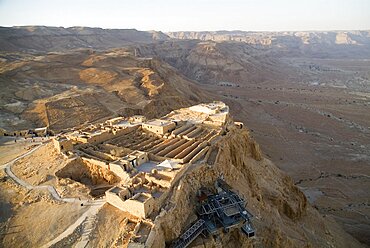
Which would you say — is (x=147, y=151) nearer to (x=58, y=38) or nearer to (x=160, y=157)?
(x=160, y=157)

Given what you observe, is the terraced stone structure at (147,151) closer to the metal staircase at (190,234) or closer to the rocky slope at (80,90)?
the metal staircase at (190,234)

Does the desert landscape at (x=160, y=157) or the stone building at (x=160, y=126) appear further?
the stone building at (x=160, y=126)

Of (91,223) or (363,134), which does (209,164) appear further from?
(363,134)

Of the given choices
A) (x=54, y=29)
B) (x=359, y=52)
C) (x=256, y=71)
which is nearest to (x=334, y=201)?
(x=256, y=71)

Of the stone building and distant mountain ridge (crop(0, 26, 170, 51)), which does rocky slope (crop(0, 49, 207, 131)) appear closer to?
the stone building

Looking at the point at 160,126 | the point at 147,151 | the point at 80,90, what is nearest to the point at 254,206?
the point at 147,151

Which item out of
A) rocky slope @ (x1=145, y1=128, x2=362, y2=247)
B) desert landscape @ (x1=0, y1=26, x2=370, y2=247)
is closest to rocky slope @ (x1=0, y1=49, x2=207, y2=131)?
desert landscape @ (x1=0, y1=26, x2=370, y2=247)

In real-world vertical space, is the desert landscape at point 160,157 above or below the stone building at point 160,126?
below

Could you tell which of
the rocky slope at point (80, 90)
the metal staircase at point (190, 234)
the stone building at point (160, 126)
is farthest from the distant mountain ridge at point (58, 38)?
the metal staircase at point (190, 234)
